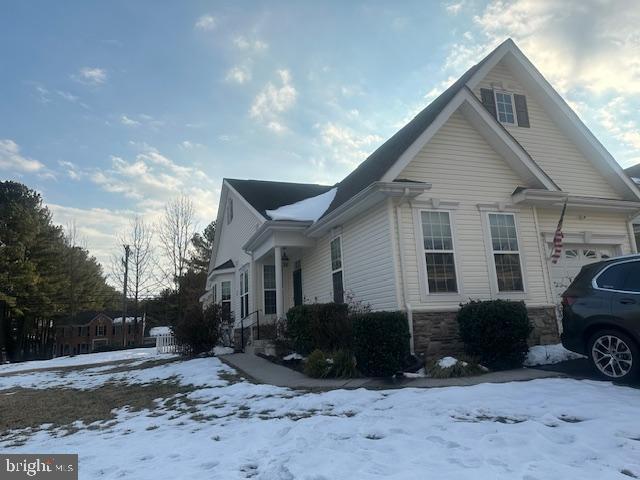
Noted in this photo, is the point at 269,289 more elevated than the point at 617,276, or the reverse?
the point at 269,289

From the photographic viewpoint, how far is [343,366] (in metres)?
7.59

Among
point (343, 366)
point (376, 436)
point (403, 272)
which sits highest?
point (403, 272)

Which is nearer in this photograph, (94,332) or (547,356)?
(547,356)

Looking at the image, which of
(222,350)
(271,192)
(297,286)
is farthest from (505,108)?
(222,350)

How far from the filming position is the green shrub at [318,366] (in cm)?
759

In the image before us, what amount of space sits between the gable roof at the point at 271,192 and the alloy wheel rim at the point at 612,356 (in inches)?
386

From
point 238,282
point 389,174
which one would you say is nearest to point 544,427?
point 389,174

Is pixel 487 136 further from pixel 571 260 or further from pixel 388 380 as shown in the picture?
pixel 388 380

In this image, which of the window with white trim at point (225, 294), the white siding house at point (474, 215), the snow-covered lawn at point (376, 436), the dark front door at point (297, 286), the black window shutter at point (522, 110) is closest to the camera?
the snow-covered lawn at point (376, 436)

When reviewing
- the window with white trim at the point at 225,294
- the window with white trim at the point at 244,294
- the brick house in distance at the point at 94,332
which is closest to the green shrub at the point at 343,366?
the window with white trim at the point at 244,294

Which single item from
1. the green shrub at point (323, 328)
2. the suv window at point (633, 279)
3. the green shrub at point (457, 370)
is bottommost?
the green shrub at point (457, 370)

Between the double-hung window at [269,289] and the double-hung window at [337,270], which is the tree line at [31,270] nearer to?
the double-hung window at [269,289]

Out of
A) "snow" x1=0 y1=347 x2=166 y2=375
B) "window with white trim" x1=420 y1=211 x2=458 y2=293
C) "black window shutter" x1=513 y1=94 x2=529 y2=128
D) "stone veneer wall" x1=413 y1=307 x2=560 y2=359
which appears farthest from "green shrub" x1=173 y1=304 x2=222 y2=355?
"black window shutter" x1=513 y1=94 x2=529 y2=128

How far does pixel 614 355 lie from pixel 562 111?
7.82m
